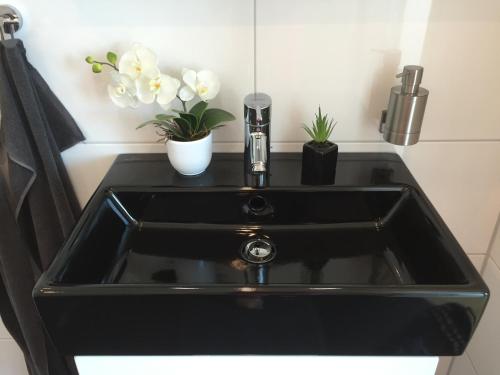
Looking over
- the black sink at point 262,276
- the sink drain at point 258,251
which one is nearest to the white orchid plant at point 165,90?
the black sink at point 262,276

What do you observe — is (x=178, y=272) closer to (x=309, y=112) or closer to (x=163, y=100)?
(x=163, y=100)

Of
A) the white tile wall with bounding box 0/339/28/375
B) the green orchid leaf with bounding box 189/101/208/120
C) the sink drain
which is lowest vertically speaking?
the white tile wall with bounding box 0/339/28/375

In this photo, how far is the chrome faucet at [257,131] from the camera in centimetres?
79

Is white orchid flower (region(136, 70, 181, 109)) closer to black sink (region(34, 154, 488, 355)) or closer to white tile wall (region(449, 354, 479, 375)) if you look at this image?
black sink (region(34, 154, 488, 355))

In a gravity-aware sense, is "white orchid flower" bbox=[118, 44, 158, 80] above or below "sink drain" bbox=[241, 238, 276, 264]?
above

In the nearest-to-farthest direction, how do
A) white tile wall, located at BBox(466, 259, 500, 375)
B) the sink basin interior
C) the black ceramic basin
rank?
1. the black ceramic basin
2. the sink basin interior
3. white tile wall, located at BBox(466, 259, 500, 375)

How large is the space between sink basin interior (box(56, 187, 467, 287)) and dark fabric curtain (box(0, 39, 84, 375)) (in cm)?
18

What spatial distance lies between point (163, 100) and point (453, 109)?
628 millimetres

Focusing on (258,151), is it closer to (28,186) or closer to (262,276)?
(262,276)

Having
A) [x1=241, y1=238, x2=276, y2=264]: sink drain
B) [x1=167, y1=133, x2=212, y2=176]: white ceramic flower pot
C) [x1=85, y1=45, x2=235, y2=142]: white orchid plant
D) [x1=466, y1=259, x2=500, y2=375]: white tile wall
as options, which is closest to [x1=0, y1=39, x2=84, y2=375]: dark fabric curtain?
[x1=85, y1=45, x2=235, y2=142]: white orchid plant

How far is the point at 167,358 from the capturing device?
69cm

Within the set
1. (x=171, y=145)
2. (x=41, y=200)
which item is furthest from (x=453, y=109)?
(x=41, y=200)

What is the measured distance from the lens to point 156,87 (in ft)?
2.67

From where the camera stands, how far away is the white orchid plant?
2.65ft
